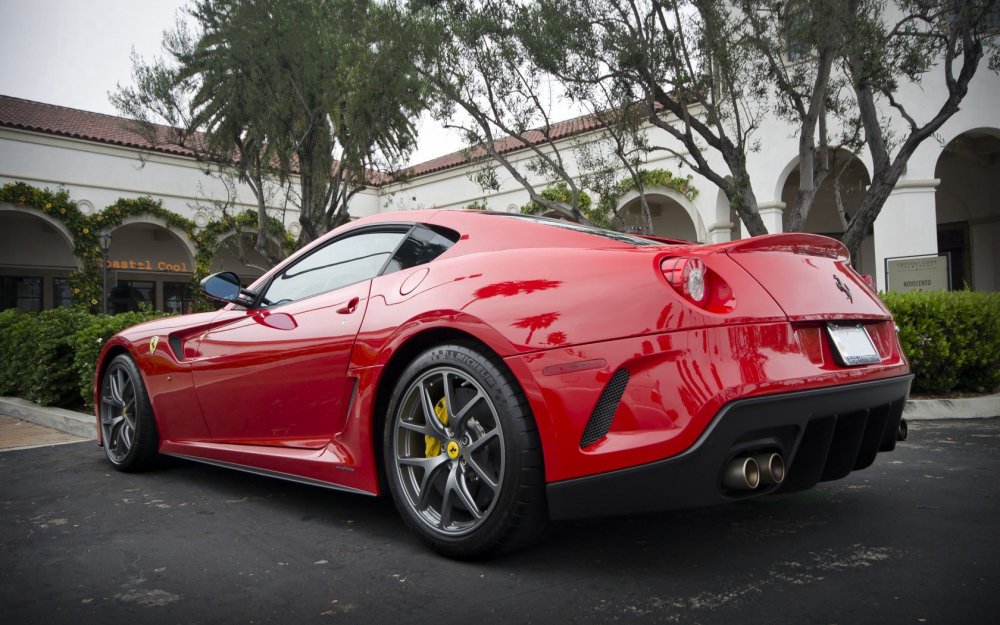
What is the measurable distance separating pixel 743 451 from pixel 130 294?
25980 millimetres

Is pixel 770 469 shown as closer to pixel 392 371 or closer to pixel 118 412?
pixel 392 371

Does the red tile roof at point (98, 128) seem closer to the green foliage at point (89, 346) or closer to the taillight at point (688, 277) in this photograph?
the green foliage at point (89, 346)

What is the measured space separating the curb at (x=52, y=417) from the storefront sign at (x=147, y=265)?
53.4 feet

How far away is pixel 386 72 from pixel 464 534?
11372 millimetres

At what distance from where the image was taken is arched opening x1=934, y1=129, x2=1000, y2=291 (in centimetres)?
1689

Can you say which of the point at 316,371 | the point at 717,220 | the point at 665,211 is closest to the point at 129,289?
the point at 665,211

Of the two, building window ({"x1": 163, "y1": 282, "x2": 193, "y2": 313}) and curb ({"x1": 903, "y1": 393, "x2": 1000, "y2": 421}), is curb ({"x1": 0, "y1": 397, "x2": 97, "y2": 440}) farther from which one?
building window ({"x1": 163, "y1": 282, "x2": 193, "y2": 313})

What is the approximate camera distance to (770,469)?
214 centimetres

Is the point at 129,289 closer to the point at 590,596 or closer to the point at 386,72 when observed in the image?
the point at 386,72

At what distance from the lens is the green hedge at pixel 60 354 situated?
7121 mm

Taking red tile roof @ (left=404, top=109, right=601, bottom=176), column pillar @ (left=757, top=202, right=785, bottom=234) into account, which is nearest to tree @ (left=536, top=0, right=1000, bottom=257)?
column pillar @ (left=757, top=202, right=785, bottom=234)

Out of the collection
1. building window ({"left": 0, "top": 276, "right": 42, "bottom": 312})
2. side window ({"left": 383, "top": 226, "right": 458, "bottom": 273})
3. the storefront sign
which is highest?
the storefront sign

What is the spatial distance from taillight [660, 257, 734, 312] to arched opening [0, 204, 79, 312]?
22551 mm

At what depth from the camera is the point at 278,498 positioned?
11.8 feet
